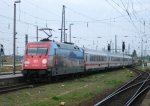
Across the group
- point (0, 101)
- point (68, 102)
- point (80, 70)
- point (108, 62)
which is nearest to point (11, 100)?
point (0, 101)

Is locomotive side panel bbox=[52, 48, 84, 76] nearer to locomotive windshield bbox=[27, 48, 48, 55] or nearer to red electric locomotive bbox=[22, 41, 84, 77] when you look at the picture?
red electric locomotive bbox=[22, 41, 84, 77]

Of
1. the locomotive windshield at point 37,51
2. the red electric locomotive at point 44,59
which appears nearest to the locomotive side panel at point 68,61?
the red electric locomotive at point 44,59

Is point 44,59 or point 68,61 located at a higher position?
point 44,59

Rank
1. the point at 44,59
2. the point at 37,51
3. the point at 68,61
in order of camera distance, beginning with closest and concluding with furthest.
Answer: the point at 44,59, the point at 37,51, the point at 68,61

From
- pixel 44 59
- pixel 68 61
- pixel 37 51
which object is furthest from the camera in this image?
pixel 68 61

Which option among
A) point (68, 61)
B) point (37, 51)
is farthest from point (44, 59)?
point (68, 61)

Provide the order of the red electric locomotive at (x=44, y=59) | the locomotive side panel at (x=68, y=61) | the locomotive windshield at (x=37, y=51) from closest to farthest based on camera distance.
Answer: the red electric locomotive at (x=44, y=59)
the locomotive windshield at (x=37, y=51)
the locomotive side panel at (x=68, y=61)

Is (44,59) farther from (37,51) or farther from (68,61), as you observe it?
(68,61)

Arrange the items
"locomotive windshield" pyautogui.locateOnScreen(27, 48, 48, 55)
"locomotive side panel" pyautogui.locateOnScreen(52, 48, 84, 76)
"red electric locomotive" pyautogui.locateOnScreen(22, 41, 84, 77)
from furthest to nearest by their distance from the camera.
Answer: "locomotive side panel" pyautogui.locateOnScreen(52, 48, 84, 76) → "locomotive windshield" pyautogui.locateOnScreen(27, 48, 48, 55) → "red electric locomotive" pyautogui.locateOnScreen(22, 41, 84, 77)

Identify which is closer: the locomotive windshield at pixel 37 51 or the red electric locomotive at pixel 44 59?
the red electric locomotive at pixel 44 59

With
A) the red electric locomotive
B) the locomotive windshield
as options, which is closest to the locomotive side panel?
the red electric locomotive

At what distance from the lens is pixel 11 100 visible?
19188 mm

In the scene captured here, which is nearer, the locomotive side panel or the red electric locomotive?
the red electric locomotive

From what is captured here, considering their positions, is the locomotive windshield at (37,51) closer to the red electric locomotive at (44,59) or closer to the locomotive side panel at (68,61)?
Answer: the red electric locomotive at (44,59)
